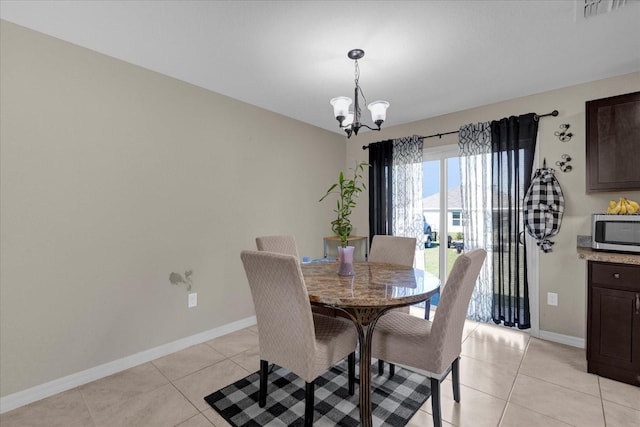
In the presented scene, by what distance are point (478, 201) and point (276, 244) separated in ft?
7.27

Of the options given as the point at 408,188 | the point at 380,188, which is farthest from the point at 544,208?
the point at 380,188

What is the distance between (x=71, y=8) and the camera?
67.1 inches

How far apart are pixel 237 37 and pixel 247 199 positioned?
158 cm

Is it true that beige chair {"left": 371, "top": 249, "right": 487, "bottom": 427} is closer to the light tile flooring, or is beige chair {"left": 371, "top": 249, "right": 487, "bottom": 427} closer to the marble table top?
the marble table top

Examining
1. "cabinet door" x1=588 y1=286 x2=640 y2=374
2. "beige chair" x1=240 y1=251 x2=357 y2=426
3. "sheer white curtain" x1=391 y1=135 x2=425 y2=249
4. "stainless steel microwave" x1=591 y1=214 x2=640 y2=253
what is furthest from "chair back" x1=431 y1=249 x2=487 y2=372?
"sheer white curtain" x1=391 y1=135 x2=425 y2=249

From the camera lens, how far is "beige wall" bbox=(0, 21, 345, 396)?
1.86m

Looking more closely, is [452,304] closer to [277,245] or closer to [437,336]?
[437,336]

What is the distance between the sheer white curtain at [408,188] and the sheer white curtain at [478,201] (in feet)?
1.67

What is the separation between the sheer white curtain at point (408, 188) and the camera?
143 inches

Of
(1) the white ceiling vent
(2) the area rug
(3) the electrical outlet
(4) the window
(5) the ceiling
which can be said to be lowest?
(2) the area rug

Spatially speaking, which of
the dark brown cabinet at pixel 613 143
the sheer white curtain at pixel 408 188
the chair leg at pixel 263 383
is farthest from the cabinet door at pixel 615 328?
the chair leg at pixel 263 383

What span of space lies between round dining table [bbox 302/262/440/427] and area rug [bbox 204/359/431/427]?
270mm

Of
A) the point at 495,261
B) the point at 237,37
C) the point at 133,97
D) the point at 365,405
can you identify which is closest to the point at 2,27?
the point at 133,97

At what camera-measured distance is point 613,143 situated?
2354mm
